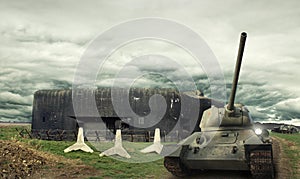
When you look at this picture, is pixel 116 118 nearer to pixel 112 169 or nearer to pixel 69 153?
pixel 69 153

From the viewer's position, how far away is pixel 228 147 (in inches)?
441

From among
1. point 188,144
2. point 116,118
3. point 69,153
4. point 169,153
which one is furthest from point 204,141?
point 116,118

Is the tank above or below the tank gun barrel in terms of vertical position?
below

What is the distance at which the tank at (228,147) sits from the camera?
10481 mm

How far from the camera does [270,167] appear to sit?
409 inches

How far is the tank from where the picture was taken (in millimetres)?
10481

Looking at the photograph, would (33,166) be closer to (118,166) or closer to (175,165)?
(118,166)

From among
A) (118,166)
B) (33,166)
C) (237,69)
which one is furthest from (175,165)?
(33,166)

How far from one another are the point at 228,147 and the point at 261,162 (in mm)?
1246

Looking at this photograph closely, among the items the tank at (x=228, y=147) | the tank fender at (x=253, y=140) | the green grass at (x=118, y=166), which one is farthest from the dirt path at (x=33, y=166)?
the tank fender at (x=253, y=140)

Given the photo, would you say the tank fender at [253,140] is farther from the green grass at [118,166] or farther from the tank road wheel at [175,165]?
the green grass at [118,166]

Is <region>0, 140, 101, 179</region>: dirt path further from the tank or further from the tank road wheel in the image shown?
the tank

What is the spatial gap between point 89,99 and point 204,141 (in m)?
23.0

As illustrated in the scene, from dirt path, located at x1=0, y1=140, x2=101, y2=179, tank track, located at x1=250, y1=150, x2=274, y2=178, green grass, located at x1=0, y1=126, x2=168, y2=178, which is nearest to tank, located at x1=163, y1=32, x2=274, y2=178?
tank track, located at x1=250, y1=150, x2=274, y2=178
